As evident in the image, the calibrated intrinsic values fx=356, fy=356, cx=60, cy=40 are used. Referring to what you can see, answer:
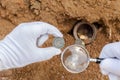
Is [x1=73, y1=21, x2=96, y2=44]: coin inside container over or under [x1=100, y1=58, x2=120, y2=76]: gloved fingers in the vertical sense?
under

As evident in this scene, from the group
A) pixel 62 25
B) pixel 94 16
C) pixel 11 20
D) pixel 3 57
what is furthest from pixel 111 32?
pixel 3 57

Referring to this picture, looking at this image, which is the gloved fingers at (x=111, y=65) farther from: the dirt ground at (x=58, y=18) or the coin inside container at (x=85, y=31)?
the coin inside container at (x=85, y=31)

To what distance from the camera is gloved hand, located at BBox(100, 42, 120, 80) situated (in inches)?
102

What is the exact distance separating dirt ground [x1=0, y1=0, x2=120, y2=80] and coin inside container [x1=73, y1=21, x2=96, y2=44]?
0.06 m

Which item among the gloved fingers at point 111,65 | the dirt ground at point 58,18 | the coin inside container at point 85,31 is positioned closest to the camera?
the gloved fingers at point 111,65

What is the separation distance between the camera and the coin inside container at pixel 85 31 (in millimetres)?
3656

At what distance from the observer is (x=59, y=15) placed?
3.52 m

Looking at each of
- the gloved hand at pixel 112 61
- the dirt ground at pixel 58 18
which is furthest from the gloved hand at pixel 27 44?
the dirt ground at pixel 58 18

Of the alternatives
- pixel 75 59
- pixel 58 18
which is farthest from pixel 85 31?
pixel 75 59

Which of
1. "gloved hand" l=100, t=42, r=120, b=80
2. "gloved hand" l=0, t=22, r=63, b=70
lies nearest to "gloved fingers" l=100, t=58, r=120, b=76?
"gloved hand" l=100, t=42, r=120, b=80

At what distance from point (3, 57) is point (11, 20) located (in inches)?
34.1

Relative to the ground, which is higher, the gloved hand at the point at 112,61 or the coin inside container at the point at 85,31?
the gloved hand at the point at 112,61

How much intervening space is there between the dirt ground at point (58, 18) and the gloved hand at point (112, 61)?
84 centimetres

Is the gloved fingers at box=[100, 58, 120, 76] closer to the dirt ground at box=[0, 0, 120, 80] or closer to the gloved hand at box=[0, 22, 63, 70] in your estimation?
the gloved hand at box=[0, 22, 63, 70]
